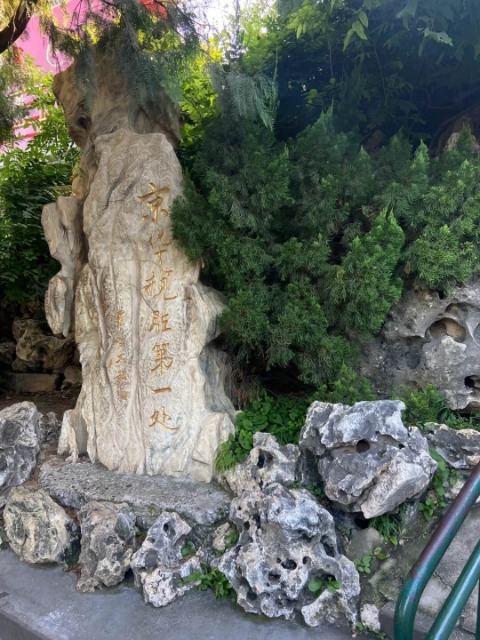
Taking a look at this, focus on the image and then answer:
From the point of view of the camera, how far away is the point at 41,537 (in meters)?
2.97

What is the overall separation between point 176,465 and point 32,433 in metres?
1.19

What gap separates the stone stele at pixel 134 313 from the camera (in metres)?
3.46

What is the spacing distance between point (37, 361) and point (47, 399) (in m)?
0.63

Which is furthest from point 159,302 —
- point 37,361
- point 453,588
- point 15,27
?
point 37,361

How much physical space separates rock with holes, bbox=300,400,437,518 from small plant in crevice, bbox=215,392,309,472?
0.52 meters

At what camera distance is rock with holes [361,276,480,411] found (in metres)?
3.31

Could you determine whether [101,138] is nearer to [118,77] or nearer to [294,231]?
[118,77]

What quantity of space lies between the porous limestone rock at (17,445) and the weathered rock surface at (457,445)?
2.77 metres

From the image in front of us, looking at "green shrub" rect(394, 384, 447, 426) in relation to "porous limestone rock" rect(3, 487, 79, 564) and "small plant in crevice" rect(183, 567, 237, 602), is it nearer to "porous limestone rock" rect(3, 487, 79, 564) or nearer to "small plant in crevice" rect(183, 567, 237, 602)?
"small plant in crevice" rect(183, 567, 237, 602)

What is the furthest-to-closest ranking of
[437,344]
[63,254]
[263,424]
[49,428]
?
[49,428]
[63,254]
[263,424]
[437,344]

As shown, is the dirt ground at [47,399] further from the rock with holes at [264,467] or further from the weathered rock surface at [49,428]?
the rock with holes at [264,467]

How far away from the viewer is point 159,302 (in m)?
3.60

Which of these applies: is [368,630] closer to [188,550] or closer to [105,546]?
[188,550]

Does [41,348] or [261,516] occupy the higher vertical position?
[41,348]
